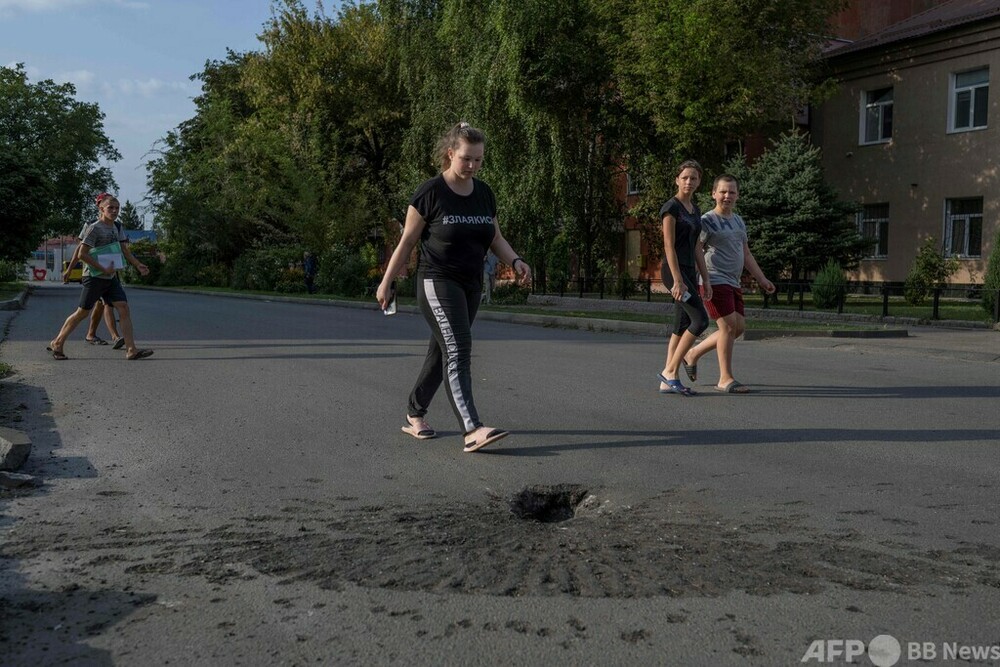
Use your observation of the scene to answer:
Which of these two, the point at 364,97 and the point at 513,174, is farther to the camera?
the point at 364,97

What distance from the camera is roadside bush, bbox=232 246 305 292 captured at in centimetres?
4322

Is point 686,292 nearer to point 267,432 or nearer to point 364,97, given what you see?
point 267,432

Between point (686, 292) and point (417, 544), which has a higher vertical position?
point (686, 292)

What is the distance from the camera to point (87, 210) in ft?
217

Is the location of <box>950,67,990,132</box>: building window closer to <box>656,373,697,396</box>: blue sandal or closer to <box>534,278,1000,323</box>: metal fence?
<box>534,278,1000,323</box>: metal fence

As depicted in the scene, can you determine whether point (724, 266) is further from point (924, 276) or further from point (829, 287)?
point (924, 276)

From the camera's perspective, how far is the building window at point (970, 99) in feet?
91.1

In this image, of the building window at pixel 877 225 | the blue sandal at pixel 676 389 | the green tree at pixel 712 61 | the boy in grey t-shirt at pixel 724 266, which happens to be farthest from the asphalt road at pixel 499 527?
the building window at pixel 877 225

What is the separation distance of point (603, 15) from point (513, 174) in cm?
493

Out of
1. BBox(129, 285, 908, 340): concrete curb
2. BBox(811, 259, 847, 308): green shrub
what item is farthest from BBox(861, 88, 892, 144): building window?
BBox(811, 259, 847, 308): green shrub

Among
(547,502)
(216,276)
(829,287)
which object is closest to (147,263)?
(216,276)

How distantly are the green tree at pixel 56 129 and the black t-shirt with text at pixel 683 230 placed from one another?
5812 cm

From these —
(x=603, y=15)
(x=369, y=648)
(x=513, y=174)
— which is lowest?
(x=369, y=648)

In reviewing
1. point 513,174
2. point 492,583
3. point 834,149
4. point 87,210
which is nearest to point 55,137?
point 87,210
